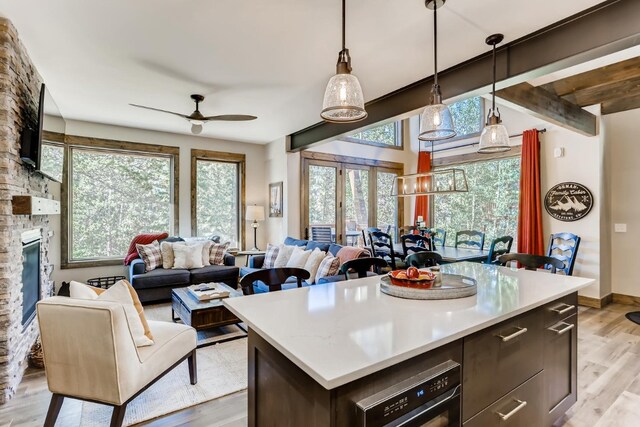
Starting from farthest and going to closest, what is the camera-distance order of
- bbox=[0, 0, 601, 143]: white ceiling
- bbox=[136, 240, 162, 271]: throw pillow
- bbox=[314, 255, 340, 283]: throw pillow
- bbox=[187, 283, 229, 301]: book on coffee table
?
bbox=[136, 240, 162, 271]: throw pillow < bbox=[314, 255, 340, 283]: throw pillow < bbox=[187, 283, 229, 301]: book on coffee table < bbox=[0, 0, 601, 143]: white ceiling

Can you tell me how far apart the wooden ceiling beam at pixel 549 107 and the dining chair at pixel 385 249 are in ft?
7.42

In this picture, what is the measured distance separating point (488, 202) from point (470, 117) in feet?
5.52

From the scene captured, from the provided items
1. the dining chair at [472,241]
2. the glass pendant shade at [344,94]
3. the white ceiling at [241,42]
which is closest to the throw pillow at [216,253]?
the white ceiling at [241,42]

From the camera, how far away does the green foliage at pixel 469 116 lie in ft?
19.9

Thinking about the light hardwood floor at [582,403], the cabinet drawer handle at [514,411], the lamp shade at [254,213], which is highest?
the lamp shade at [254,213]

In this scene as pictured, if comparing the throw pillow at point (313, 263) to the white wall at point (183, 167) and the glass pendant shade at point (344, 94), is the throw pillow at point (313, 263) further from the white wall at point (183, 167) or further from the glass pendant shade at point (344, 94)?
the white wall at point (183, 167)

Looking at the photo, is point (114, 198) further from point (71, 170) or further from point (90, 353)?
point (90, 353)

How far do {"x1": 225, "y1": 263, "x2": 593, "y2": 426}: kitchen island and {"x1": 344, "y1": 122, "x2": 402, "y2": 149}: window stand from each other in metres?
5.10

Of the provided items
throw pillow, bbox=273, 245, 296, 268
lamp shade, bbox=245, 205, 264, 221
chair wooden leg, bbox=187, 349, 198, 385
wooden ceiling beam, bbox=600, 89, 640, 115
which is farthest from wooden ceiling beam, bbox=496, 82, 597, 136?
lamp shade, bbox=245, 205, 264, 221

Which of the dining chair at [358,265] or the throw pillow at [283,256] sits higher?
the dining chair at [358,265]

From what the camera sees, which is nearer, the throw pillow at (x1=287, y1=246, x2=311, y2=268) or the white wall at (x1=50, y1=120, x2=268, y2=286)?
the throw pillow at (x1=287, y1=246, x2=311, y2=268)

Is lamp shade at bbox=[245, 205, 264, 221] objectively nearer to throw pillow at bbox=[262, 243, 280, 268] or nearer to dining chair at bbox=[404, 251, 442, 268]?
throw pillow at bbox=[262, 243, 280, 268]

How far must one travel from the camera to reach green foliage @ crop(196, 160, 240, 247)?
19.7 feet

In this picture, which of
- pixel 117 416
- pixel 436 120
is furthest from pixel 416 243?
pixel 117 416
